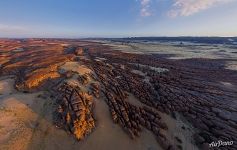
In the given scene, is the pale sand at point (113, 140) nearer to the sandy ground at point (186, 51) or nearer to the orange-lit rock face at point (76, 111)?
the orange-lit rock face at point (76, 111)

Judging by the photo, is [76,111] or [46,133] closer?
[46,133]

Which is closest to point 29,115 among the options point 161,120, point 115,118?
point 115,118

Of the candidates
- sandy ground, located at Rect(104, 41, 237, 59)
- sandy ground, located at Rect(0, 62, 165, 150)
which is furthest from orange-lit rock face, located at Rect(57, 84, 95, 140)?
sandy ground, located at Rect(104, 41, 237, 59)

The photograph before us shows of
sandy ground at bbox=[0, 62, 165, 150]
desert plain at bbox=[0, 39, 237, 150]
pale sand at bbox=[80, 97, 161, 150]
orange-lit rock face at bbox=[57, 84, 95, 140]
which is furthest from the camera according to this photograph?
orange-lit rock face at bbox=[57, 84, 95, 140]

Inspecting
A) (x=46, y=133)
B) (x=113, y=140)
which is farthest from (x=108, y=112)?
(x=46, y=133)

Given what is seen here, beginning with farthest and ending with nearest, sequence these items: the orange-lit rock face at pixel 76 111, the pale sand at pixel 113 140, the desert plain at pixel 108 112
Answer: the orange-lit rock face at pixel 76 111 → the desert plain at pixel 108 112 → the pale sand at pixel 113 140

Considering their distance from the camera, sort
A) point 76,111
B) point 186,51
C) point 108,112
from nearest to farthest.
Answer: point 76,111, point 108,112, point 186,51

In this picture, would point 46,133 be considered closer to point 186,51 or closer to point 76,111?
point 76,111

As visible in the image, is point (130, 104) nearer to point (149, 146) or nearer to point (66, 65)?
point (149, 146)

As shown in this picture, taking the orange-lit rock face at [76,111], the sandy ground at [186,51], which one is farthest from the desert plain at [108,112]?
the sandy ground at [186,51]

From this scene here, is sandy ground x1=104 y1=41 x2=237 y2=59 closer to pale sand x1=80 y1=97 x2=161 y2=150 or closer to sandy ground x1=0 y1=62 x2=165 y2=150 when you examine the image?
pale sand x1=80 y1=97 x2=161 y2=150

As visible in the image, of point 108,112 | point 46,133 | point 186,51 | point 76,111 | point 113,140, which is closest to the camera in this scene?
point 46,133
